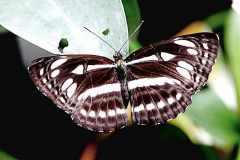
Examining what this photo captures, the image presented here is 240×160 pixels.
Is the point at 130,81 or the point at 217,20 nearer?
the point at 130,81

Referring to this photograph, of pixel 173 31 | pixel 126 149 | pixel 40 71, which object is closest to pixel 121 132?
pixel 126 149

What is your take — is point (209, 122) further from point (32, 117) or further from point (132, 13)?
point (32, 117)

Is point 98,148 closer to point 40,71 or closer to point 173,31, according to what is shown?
point 40,71

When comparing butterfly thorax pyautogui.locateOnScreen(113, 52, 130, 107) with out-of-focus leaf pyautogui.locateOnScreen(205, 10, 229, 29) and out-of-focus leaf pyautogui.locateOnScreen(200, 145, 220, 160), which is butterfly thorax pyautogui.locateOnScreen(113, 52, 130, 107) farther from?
out-of-focus leaf pyautogui.locateOnScreen(205, 10, 229, 29)

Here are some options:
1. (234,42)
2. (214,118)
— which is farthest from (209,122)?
(234,42)

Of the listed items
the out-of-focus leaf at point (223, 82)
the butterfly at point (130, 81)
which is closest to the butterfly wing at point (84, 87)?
the butterfly at point (130, 81)

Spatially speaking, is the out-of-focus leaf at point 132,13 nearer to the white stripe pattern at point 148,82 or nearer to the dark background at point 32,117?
the white stripe pattern at point 148,82

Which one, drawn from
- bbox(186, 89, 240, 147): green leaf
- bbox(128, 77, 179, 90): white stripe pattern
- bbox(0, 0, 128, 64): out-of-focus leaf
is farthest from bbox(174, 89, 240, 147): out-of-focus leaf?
bbox(0, 0, 128, 64): out-of-focus leaf
